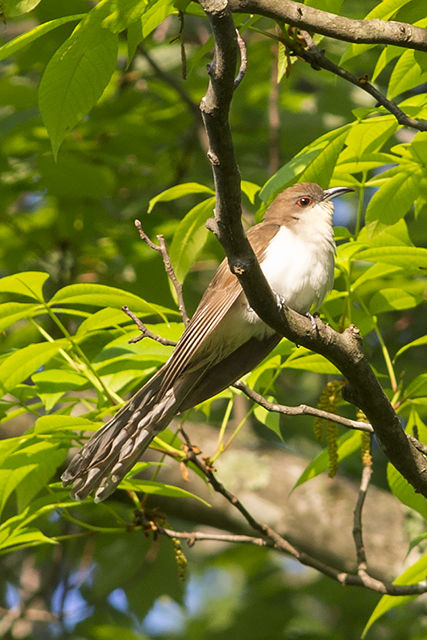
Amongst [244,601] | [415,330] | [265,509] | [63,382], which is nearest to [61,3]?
[63,382]

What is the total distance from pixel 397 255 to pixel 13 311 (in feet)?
4.73

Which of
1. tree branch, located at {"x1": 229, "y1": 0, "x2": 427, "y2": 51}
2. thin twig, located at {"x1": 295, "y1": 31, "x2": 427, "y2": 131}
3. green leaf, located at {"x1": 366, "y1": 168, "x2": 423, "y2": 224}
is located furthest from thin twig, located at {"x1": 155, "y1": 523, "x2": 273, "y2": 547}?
tree branch, located at {"x1": 229, "y1": 0, "x2": 427, "y2": 51}

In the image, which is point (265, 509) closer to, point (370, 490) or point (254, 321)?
point (370, 490)

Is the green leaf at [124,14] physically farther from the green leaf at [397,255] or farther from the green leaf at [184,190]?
the green leaf at [397,255]

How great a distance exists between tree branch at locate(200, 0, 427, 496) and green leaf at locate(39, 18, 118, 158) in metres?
0.90

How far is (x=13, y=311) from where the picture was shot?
11.3 ft

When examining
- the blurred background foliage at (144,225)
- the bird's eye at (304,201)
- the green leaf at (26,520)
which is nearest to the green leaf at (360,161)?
the bird's eye at (304,201)

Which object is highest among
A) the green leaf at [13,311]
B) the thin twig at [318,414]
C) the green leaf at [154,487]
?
the green leaf at [13,311]

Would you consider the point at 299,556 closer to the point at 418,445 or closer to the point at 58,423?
A: the point at 418,445

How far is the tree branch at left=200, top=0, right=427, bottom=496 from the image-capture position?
2250mm

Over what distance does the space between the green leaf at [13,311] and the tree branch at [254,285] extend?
1.03 m

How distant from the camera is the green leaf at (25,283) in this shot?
333cm

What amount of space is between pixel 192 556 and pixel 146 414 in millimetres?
5915

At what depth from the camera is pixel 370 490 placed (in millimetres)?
6426
